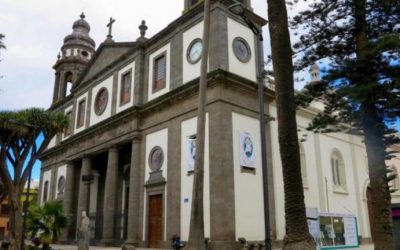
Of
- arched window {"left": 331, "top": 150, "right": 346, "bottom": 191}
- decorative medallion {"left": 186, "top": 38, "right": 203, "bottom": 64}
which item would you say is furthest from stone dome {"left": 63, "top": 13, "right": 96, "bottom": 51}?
arched window {"left": 331, "top": 150, "right": 346, "bottom": 191}

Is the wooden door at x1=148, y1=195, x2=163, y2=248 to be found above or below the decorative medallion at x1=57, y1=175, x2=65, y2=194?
below

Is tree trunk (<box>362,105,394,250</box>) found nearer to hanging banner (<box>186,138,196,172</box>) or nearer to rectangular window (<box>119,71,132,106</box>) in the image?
hanging banner (<box>186,138,196,172</box>)

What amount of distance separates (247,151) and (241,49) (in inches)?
216

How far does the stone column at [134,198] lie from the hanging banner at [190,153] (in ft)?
13.9

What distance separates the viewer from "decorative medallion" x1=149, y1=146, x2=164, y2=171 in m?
21.1

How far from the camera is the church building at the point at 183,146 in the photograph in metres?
17.9

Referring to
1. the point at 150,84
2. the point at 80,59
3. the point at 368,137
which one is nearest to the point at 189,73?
the point at 150,84

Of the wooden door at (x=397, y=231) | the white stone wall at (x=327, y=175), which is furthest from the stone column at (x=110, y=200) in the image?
the wooden door at (x=397, y=231)

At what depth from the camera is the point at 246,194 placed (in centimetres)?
1794

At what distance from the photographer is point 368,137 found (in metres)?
12.1

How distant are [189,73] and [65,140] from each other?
14.9 metres

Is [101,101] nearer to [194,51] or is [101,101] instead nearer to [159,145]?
[159,145]

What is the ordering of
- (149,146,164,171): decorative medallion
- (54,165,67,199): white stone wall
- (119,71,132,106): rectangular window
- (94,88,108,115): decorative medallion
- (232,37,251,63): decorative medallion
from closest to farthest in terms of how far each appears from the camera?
(232,37,251,63): decorative medallion
(149,146,164,171): decorative medallion
(119,71,132,106): rectangular window
(94,88,108,115): decorative medallion
(54,165,67,199): white stone wall

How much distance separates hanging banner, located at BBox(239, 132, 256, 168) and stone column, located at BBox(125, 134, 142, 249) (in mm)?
6730
